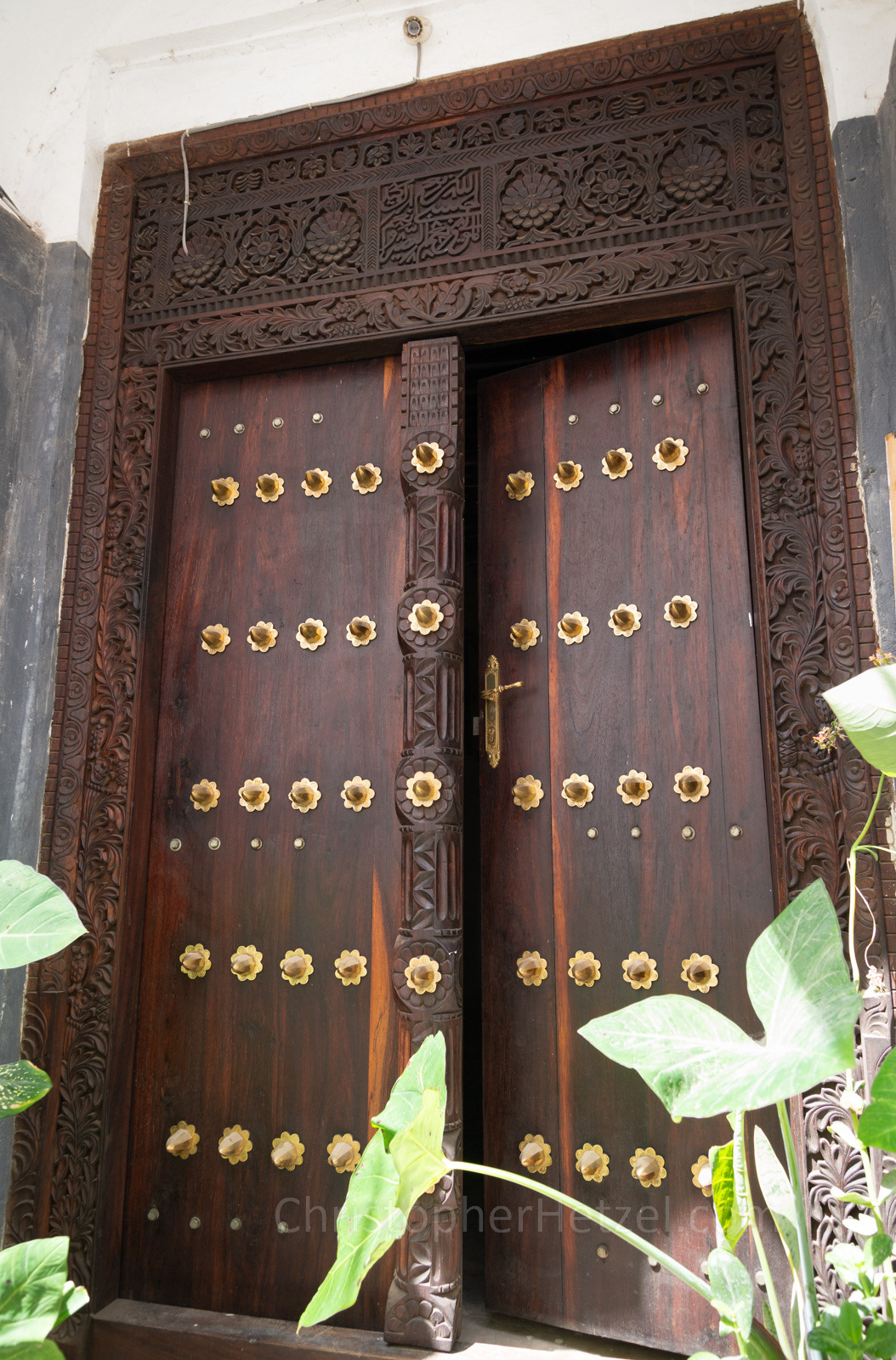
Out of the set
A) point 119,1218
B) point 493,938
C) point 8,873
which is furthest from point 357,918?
point 8,873

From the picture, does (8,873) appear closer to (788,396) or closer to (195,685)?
(195,685)

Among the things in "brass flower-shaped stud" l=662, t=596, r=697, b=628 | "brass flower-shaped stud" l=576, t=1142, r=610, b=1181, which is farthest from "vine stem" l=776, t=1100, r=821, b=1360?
"brass flower-shaped stud" l=662, t=596, r=697, b=628

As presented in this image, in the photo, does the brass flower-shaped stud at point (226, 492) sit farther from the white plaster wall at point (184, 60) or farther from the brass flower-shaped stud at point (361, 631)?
the white plaster wall at point (184, 60)

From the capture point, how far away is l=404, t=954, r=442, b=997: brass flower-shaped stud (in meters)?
1.80

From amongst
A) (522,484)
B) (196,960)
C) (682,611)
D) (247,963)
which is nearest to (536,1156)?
(247,963)

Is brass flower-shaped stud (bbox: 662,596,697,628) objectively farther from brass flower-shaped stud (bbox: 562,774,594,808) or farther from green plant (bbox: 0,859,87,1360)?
green plant (bbox: 0,859,87,1360)

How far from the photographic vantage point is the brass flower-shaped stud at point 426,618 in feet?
6.46

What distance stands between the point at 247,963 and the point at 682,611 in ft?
4.03

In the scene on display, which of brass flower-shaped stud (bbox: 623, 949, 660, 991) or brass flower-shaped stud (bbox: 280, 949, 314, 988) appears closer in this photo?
brass flower-shaped stud (bbox: 623, 949, 660, 991)

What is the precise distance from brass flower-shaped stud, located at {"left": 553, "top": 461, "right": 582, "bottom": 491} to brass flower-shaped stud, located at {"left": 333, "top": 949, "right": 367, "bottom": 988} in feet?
3.84

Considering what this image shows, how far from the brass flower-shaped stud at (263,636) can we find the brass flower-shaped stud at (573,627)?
0.68m

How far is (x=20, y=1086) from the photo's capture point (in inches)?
41.6

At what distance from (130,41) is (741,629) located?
7.16 ft

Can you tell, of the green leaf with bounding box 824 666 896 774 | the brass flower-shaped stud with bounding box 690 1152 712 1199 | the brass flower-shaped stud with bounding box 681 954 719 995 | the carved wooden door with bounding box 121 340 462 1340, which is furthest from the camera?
the carved wooden door with bounding box 121 340 462 1340
